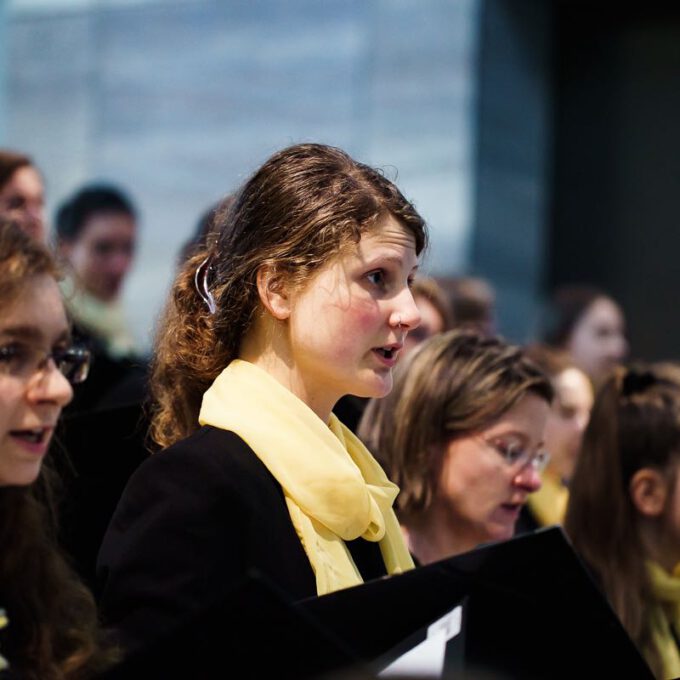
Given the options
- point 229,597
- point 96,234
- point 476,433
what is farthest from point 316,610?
point 96,234

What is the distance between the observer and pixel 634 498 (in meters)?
3.67

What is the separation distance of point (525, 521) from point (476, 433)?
1.18 metres

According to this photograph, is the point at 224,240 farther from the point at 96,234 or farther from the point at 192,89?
the point at 192,89

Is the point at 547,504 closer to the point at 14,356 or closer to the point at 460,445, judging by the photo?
the point at 460,445

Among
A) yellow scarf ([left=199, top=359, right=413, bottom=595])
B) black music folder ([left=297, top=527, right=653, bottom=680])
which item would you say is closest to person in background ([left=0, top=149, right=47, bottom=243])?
yellow scarf ([left=199, top=359, right=413, bottom=595])

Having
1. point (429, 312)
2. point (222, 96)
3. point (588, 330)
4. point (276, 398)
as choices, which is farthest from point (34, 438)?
point (222, 96)

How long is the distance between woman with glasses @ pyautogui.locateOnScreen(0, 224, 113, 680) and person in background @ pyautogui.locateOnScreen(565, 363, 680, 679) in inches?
67.8

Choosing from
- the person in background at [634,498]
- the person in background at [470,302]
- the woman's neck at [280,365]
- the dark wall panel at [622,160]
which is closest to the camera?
the woman's neck at [280,365]

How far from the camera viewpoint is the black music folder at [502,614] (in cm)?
185

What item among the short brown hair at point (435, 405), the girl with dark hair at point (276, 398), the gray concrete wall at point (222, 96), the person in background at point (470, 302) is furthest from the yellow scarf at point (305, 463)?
the gray concrete wall at point (222, 96)

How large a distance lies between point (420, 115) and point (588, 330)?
1713mm

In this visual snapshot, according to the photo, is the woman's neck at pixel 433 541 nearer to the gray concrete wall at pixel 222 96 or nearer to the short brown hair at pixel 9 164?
the short brown hair at pixel 9 164

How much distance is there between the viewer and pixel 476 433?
3191 millimetres

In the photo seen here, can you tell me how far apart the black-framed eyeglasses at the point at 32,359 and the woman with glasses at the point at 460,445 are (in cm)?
101
